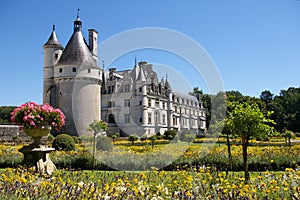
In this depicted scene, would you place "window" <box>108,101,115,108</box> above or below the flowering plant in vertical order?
above

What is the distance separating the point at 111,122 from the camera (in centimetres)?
3422

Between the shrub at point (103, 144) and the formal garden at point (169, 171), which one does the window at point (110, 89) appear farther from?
the shrub at point (103, 144)

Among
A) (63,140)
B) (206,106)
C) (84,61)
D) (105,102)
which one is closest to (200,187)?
(63,140)

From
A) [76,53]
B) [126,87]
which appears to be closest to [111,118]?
[126,87]

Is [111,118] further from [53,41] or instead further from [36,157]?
[36,157]

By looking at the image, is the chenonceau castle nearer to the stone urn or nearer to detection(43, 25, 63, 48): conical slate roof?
detection(43, 25, 63, 48): conical slate roof

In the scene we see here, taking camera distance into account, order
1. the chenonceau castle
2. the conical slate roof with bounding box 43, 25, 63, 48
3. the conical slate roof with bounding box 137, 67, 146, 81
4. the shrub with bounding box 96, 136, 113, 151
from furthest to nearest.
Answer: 1. the conical slate roof with bounding box 137, 67, 146, 81
2. the conical slate roof with bounding box 43, 25, 63, 48
3. the chenonceau castle
4. the shrub with bounding box 96, 136, 113, 151

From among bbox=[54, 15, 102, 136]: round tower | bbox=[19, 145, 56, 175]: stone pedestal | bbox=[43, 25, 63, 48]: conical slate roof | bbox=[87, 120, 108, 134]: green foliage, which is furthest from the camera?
bbox=[43, 25, 63, 48]: conical slate roof

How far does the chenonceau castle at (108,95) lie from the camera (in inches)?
1043

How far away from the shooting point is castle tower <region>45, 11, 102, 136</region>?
85.8ft

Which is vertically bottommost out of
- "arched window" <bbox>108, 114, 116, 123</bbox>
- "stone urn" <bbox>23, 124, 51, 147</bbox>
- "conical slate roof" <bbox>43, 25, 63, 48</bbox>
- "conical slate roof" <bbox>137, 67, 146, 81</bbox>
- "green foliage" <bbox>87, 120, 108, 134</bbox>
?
"stone urn" <bbox>23, 124, 51, 147</bbox>

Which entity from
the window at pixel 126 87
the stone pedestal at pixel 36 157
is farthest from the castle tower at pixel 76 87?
the stone pedestal at pixel 36 157

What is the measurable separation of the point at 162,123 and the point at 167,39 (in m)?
27.5

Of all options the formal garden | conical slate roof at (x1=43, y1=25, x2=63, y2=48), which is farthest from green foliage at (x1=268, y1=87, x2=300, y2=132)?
the formal garden
